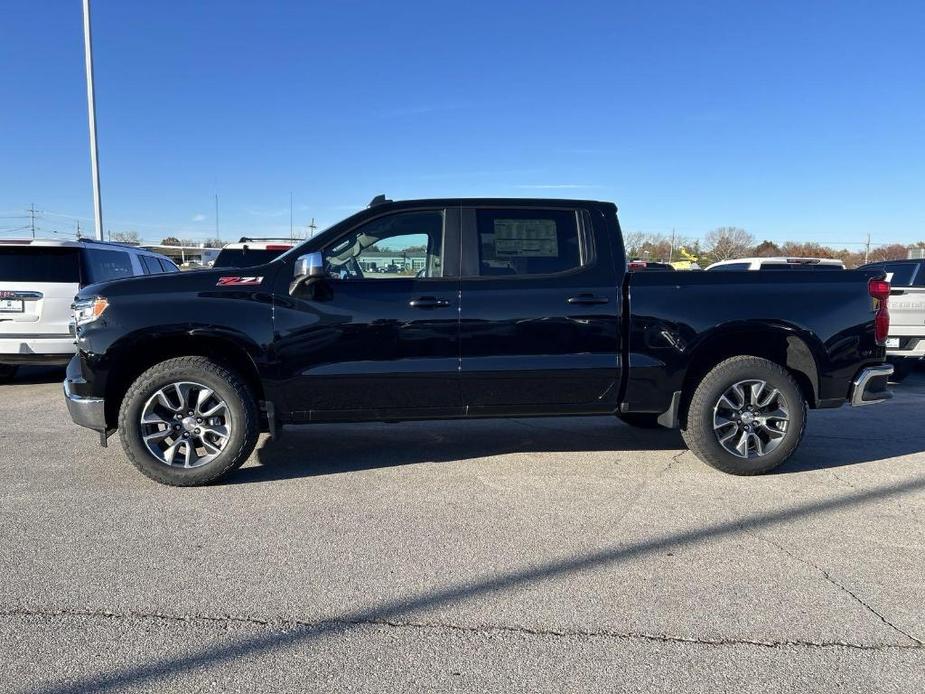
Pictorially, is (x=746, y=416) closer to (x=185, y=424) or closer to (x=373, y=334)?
(x=373, y=334)

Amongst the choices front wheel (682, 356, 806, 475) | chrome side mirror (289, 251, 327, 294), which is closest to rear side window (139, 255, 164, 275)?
chrome side mirror (289, 251, 327, 294)

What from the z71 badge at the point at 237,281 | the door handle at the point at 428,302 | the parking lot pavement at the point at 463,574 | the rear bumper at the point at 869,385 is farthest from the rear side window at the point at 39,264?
the rear bumper at the point at 869,385

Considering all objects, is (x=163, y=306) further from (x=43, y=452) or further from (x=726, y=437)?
(x=726, y=437)

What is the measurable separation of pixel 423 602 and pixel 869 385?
152 inches

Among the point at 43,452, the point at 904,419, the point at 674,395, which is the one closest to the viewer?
the point at 674,395

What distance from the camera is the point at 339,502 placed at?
445cm

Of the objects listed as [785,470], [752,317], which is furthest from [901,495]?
[752,317]

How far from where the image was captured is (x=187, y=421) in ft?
15.4

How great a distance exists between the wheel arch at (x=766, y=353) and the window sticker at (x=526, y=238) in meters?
1.34

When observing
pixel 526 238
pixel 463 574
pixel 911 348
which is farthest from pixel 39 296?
pixel 911 348

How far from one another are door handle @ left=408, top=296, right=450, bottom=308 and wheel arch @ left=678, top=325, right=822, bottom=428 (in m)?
1.89

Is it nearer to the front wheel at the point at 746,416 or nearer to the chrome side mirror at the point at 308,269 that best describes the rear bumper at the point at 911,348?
the front wheel at the point at 746,416

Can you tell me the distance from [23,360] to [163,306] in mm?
4672

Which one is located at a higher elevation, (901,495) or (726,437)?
(726,437)
